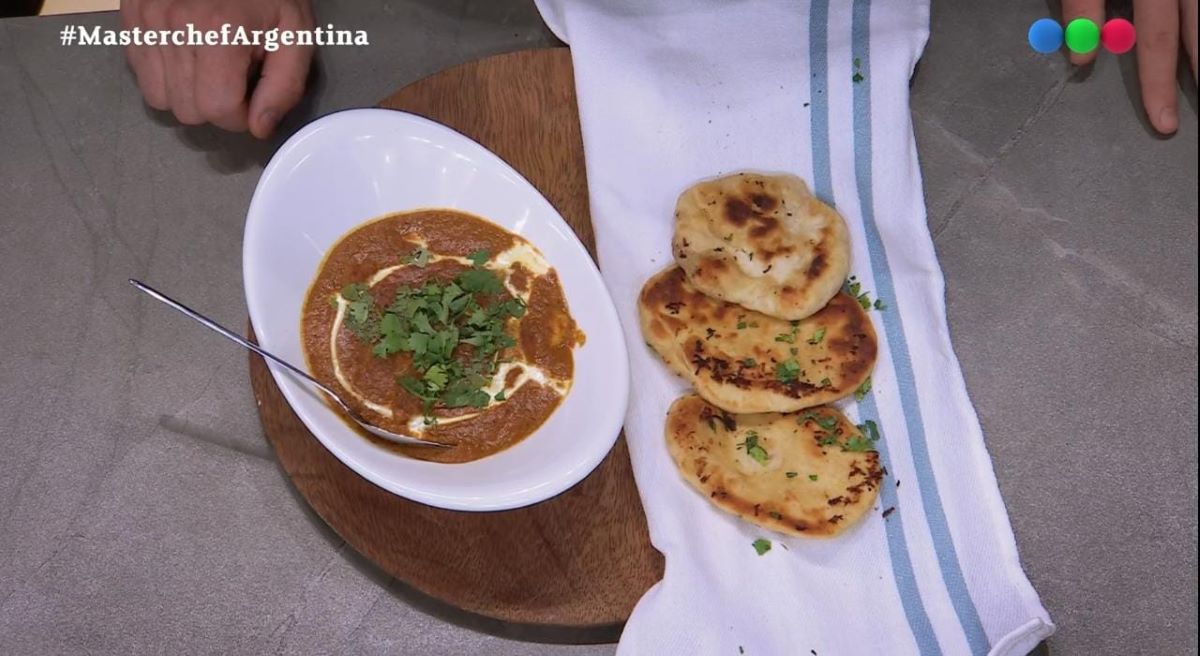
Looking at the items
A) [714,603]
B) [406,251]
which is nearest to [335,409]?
[406,251]

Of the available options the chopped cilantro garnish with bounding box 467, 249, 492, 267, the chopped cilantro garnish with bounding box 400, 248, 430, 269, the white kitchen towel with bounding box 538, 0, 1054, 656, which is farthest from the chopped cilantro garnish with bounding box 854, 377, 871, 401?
the chopped cilantro garnish with bounding box 400, 248, 430, 269

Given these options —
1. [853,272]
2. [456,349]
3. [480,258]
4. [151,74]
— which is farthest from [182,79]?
[853,272]

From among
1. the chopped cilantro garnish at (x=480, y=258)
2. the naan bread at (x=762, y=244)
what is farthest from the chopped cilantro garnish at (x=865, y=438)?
the chopped cilantro garnish at (x=480, y=258)

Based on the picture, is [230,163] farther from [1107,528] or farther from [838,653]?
[1107,528]

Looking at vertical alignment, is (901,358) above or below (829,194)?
below

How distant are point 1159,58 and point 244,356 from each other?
2236 millimetres

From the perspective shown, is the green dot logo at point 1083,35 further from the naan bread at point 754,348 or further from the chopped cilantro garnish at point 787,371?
the chopped cilantro garnish at point 787,371

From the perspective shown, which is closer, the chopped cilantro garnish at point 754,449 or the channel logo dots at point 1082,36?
the chopped cilantro garnish at point 754,449

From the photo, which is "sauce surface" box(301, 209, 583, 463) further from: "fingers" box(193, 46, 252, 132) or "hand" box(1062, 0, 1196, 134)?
"hand" box(1062, 0, 1196, 134)

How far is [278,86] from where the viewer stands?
88.8 inches

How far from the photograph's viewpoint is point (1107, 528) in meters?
2.13

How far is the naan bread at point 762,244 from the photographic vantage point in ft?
6.52

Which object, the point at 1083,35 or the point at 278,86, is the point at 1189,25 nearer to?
the point at 1083,35

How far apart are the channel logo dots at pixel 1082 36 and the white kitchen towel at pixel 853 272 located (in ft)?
1.28
